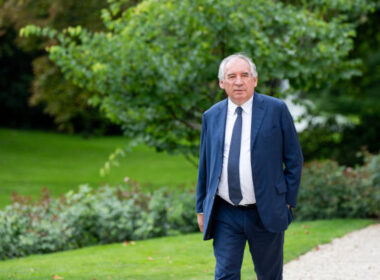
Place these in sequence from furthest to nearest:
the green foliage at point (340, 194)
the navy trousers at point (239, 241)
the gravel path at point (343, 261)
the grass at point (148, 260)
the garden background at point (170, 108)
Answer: the green foliage at point (340, 194) < the garden background at point (170, 108) < the grass at point (148, 260) < the gravel path at point (343, 261) < the navy trousers at point (239, 241)

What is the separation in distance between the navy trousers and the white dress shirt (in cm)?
10

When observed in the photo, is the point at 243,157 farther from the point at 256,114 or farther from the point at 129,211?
the point at 129,211

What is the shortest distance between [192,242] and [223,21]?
3.04 metres

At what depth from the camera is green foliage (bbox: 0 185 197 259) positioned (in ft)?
25.4

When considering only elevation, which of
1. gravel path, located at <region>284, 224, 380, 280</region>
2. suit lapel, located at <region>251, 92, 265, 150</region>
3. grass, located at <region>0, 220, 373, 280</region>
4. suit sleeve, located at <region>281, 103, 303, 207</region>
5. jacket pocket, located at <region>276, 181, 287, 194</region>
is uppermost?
suit lapel, located at <region>251, 92, 265, 150</region>

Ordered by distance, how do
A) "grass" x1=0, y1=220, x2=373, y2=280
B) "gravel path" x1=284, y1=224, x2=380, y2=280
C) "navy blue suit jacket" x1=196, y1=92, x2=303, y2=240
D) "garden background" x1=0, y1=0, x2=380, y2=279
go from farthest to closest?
"garden background" x1=0, y1=0, x2=380, y2=279
"grass" x1=0, y1=220, x2=373, y2=280
"gravel path" x1=284, y1=224, x2=380, y2=280
"navy blue suit jacket" x1=196, y1=92, x2=303, y2=240

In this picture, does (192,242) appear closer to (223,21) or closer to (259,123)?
(223,21)

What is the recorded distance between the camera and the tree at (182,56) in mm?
8055


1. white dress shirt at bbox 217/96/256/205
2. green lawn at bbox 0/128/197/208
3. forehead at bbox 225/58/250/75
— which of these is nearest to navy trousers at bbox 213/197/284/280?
white dress shirt at bbox 217/96/256/205

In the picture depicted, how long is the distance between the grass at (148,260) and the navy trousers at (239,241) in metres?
1.82

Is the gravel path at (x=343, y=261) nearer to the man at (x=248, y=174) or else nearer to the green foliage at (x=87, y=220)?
the man at (x=248, y=174)

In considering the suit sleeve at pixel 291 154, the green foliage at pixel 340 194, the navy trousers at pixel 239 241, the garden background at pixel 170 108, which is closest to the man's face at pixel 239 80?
the suit sleeve at pixel 291 154

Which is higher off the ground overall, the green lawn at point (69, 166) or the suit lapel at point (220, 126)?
the suit lapel at point (220, 126)

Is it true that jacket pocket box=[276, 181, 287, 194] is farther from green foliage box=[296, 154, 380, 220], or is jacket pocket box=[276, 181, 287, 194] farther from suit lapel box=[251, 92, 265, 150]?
green foliage box=[296, 154, 380, 220]
